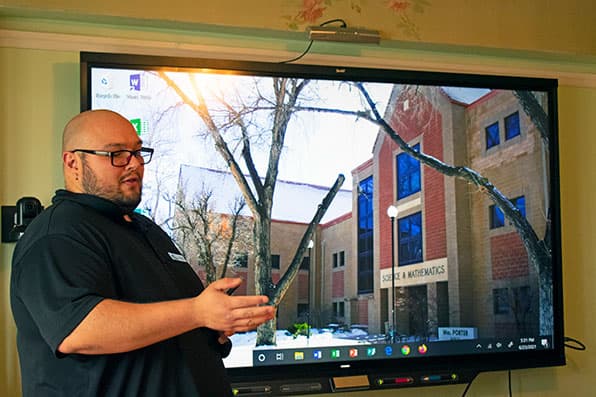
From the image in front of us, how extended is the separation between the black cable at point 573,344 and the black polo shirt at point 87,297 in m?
1.85

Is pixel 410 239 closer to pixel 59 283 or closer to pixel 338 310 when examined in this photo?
pixel 338 310

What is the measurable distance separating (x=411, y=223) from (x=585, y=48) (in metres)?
1.15

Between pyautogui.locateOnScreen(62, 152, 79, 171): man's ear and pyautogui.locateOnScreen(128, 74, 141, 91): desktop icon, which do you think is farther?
pyautogui.locateOnScreen(128, 74, 141, 91): desktop icon

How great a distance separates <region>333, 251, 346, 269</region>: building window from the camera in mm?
2506

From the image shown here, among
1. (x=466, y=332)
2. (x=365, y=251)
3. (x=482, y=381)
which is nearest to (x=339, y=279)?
(x=365, y=251)

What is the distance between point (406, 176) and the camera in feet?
8.52

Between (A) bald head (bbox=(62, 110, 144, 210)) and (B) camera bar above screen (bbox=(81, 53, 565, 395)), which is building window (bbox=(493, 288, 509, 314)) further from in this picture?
(A) bald head (bbox=(62, 110, 144, 210))

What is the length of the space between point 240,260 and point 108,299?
111 cm

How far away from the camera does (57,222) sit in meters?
1.43

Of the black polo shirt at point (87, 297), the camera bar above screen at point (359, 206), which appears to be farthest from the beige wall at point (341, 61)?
the black polo shirt at point (87, 297)

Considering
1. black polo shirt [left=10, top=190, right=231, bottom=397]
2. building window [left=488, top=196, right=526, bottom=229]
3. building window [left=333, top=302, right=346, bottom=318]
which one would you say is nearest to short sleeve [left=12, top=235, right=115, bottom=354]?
black polo shirt [left=10, top=190, right=231, bottom=397]

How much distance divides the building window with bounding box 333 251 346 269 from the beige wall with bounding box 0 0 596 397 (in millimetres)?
546

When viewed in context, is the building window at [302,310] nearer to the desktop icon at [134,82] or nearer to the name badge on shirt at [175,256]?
the name badge on shirt at [175,256]

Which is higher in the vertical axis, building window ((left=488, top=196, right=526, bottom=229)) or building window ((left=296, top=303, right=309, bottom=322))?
building window ((left=488, top=196, right=526, bottom=229))
